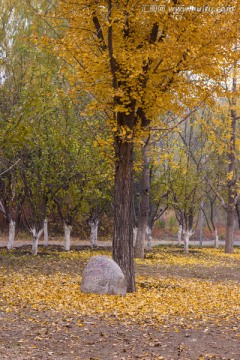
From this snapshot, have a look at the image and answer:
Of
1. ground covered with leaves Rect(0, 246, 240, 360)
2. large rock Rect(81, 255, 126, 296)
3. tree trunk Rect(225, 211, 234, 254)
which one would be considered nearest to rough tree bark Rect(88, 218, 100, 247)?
tree trunk Rect(225, 211, 234, 254)

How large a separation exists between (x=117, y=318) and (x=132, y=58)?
4.97m

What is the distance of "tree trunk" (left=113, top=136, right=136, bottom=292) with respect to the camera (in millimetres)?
13062

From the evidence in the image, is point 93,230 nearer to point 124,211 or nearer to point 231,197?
point 231,197

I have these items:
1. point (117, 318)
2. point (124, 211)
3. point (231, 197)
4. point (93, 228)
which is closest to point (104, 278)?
point (124, 211)

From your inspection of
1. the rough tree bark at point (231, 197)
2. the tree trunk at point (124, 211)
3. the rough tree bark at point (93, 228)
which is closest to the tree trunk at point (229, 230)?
the rough tree bark at point (231, 197)

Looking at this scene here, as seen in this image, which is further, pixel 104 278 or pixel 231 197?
pixel 231 197

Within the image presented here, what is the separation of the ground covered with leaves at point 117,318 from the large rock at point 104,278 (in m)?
0.30

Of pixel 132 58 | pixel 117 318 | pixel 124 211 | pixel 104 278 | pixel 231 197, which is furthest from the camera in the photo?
pixel 231 197

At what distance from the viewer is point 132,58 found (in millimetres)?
11320

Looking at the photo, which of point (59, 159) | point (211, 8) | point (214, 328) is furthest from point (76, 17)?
point (59, 159)

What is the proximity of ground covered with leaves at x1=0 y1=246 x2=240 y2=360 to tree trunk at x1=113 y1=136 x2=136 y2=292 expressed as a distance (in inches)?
28.9

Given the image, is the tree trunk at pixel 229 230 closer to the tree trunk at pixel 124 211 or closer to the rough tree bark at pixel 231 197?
the rough tree bark at pixel 231 197

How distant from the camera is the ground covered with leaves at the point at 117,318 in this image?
7.71 metres

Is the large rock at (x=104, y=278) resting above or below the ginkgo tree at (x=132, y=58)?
below
